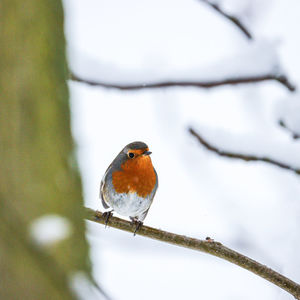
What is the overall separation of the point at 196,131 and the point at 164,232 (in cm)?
58

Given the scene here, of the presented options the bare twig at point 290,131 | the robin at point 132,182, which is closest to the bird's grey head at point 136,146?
the robin at point 132,182

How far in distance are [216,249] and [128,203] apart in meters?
1.69

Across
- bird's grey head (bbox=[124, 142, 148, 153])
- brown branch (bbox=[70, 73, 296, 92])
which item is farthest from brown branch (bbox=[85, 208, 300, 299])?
bird's grey head (bbox=[124, 142, 148, 153])

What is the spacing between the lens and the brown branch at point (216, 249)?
94.0 inches

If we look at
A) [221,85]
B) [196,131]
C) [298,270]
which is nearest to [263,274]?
[298,270]

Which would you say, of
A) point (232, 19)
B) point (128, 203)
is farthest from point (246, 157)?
point (128, 203)

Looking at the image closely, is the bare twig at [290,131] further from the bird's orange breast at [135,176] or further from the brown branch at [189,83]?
the bird's orange breast at [135,176]

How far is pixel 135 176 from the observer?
4047 millimetres

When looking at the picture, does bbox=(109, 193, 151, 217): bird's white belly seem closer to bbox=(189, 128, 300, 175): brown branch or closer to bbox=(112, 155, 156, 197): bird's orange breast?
bbox=(112, 155, 156, 197): bird's orange breast

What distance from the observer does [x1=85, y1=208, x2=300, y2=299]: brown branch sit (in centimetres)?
239

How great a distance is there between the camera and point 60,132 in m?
1.24

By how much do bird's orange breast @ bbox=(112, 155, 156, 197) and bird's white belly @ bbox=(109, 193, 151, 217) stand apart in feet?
0.14

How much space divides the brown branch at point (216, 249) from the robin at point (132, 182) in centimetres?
132

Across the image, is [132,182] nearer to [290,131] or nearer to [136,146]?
[136,146]
